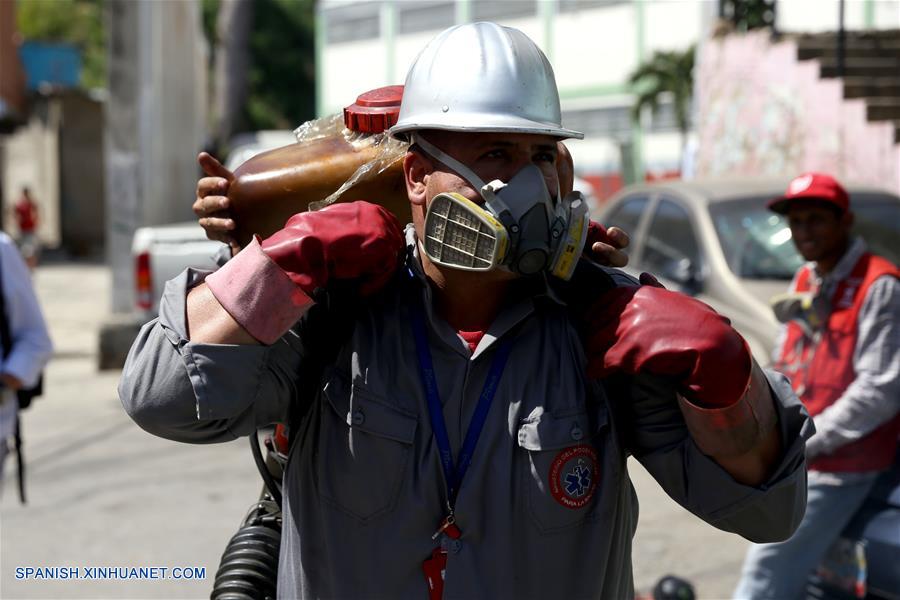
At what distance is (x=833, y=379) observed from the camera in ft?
13.7

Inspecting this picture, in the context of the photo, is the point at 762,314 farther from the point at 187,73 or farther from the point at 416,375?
the point at 187,73

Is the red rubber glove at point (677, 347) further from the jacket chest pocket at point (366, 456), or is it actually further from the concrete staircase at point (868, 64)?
the concrete staircase at point (868, 64)

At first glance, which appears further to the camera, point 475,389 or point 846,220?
point 846,220

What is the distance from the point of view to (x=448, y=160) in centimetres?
212

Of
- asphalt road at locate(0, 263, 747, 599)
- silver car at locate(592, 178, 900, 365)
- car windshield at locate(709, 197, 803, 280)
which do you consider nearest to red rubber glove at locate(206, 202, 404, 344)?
asphalt road at locate(0, 263, 747, 599)

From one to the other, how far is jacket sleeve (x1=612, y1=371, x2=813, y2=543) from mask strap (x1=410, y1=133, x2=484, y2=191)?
45cm

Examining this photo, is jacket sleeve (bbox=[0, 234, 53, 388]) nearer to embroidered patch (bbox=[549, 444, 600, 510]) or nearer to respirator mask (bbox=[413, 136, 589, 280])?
respirator mask (bbox=[413, 136, 589, 280])

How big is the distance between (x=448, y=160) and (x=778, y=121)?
10362 millimetres

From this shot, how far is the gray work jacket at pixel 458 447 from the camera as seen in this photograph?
2018mm

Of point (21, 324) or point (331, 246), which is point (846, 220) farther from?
point (21, 324)

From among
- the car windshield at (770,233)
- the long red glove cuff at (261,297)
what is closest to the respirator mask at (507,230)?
the long red glove cuff at (261,297)

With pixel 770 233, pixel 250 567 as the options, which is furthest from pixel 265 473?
pixel 770 233

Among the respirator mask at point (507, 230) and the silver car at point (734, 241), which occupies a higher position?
the respirator mask at point (507, 230)

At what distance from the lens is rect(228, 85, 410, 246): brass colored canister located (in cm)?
Result: 248
